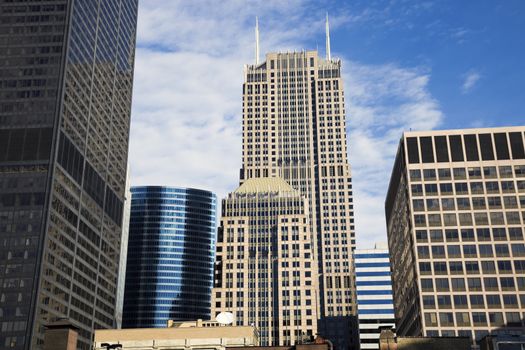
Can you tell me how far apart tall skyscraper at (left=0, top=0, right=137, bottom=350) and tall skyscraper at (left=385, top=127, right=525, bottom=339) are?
84.8 meters

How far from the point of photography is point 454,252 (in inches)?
5699

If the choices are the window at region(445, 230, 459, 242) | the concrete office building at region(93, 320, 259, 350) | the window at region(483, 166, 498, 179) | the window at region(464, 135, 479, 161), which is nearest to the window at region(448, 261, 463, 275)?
the window at region(445, 230, 459, 242)

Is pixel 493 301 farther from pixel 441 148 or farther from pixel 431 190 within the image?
pixel 441 148

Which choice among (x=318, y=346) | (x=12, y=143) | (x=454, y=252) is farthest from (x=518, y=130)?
(x=12, y=143)

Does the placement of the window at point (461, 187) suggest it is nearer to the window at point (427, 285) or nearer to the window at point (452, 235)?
the window at point (452, 235)

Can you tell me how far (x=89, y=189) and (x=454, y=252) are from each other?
102 m

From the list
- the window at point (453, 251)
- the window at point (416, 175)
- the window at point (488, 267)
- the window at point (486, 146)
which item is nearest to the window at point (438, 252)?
the window at point (453, 251)

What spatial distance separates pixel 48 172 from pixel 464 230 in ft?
325

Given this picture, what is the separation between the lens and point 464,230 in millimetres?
146500

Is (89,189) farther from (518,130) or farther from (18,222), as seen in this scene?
(518,130)

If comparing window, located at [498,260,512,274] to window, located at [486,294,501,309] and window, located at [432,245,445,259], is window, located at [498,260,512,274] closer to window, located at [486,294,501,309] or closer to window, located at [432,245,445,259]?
window, located at [486,294,501,309]

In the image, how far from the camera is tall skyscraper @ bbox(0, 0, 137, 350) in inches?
6004

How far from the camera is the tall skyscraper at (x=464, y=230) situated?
13888 centimetres

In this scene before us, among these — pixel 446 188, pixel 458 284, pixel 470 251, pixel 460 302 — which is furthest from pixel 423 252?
pixel 446 188
